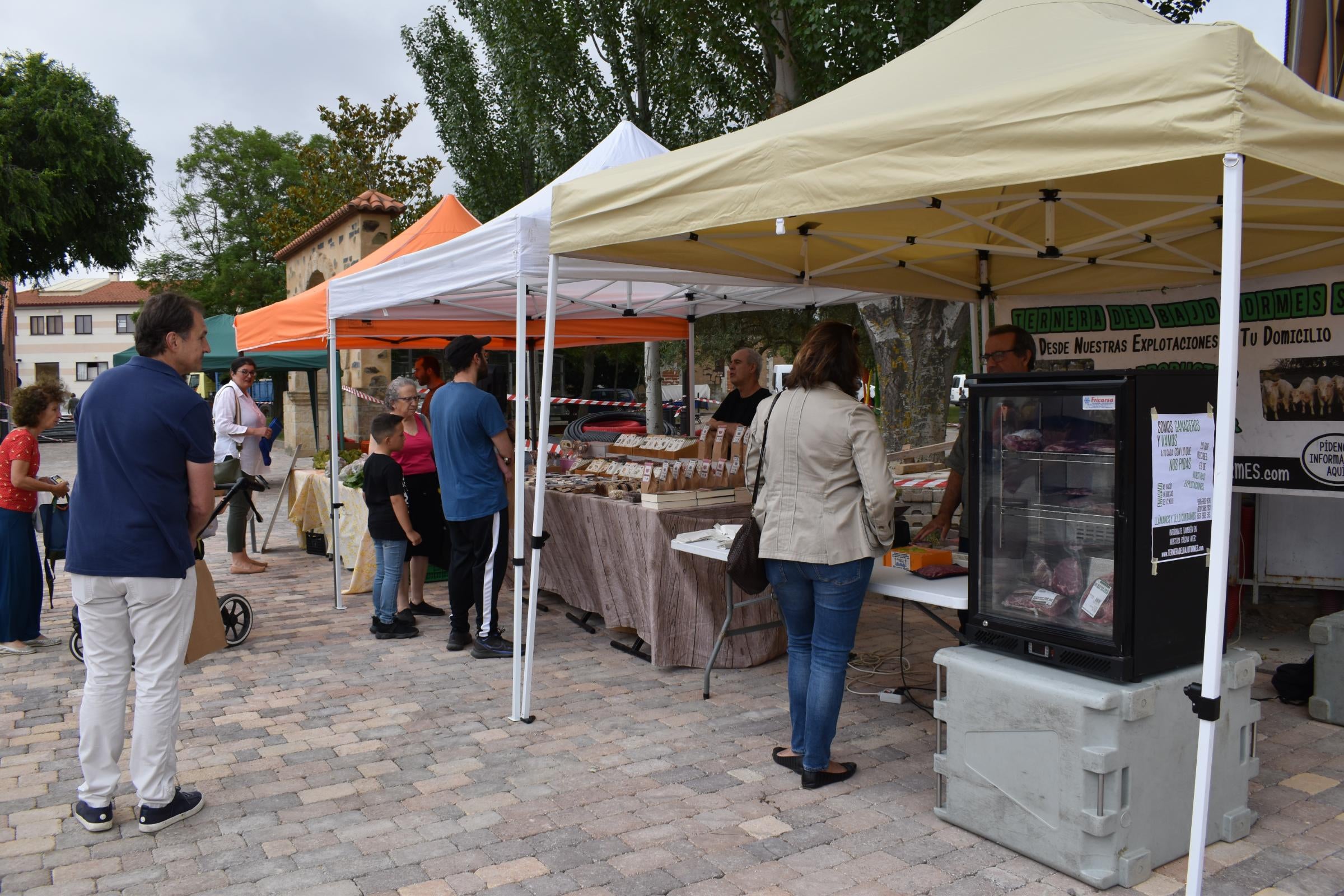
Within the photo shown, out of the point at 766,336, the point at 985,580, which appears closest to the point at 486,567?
the point at 985,580

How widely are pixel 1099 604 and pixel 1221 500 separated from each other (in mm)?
666

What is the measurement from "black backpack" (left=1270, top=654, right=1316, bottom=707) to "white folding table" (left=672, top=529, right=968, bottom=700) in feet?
5.72

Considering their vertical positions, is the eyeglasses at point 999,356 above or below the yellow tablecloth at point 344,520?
above

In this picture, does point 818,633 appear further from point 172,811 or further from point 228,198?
point 228,198

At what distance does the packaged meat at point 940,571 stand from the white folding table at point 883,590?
2 cm

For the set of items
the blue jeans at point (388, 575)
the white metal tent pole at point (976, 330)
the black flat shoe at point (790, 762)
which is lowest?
the black flat shoe at point (790, 762)

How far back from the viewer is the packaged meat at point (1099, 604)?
9.58 feet

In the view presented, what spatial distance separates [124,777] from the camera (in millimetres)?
3830

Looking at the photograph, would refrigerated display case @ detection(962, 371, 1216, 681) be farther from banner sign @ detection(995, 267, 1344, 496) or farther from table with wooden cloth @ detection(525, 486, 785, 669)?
banner sign @ detection(995, 267, 1344, 496)

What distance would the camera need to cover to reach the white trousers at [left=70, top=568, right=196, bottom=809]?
3.23 m

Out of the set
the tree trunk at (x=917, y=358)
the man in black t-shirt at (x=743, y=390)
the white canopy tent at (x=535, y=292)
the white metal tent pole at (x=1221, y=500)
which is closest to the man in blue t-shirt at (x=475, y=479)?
the white canopy tent at (x=535, y=292)

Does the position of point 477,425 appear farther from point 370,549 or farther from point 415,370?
point 370,549

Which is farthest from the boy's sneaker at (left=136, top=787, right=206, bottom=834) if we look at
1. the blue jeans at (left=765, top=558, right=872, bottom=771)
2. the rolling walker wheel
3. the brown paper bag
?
the rolling walker wheel

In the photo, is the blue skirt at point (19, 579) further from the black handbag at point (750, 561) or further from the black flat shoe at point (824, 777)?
the black flat shoe at point (824, 777)
